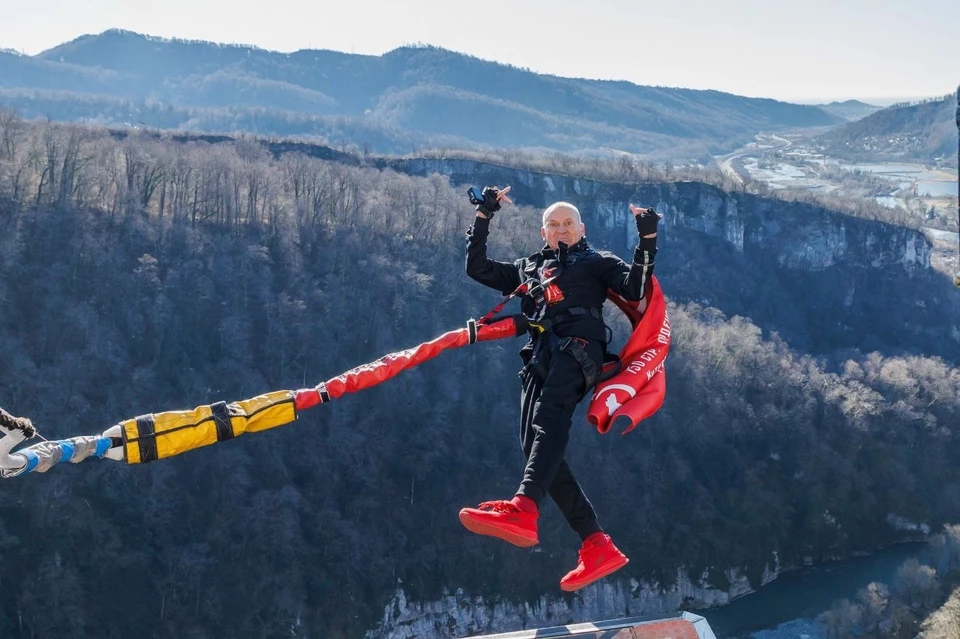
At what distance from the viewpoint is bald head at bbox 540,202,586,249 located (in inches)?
314

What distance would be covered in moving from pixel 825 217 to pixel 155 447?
101 meters

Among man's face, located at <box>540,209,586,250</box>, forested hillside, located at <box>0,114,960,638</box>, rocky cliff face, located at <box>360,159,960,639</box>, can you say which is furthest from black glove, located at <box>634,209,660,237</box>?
rocky cliff face, located at <box>360,159,960,639</box>

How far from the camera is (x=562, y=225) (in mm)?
7969

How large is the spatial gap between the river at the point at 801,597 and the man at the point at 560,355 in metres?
40.4

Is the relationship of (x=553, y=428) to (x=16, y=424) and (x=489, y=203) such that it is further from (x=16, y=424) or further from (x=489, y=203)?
(x=16, y=424)

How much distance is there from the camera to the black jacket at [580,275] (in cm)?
747

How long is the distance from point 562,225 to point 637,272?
930 millimetres

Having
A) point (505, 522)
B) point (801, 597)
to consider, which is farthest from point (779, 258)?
point (505, 522)

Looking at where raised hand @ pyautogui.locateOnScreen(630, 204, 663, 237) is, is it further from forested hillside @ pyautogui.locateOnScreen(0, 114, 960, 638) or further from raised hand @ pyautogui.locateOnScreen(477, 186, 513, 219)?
forested hillside @ pyautogui.locateOnScreen(0, 114, 960, 638)

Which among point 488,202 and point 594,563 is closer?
point 594,563

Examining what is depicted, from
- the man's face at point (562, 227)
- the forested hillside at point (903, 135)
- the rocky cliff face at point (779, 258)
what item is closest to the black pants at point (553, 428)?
the man's face at point (562, 227)

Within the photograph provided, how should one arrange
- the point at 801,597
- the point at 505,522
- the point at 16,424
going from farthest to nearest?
1. the point at 801,597
2. the point at 505,522
3. the point at 16,424

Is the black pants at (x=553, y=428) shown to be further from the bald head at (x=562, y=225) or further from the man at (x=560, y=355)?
the bald head at (x=562, y=225)

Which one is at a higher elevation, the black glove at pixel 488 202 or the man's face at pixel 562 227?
the black glove at pixel 488 202
